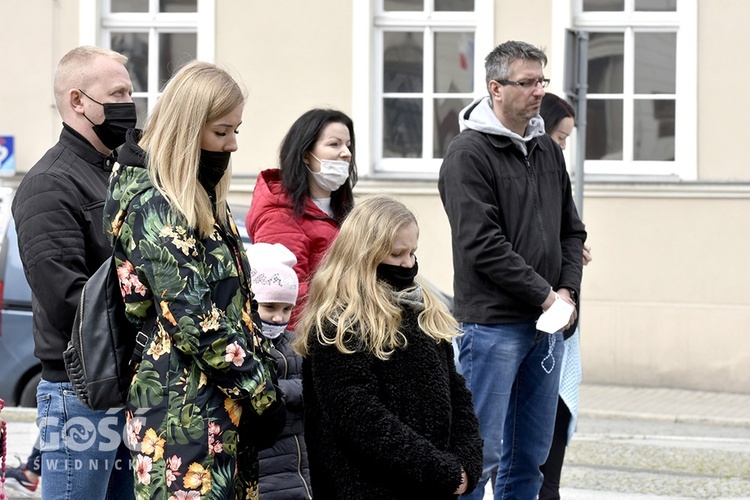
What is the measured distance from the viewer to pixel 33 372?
8.98m

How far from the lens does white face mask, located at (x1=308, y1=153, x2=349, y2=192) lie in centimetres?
518

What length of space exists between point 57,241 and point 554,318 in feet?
6.90

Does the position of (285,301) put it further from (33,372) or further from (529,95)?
(33,372)

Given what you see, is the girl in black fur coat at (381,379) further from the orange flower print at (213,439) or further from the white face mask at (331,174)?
the white face mask at (331,174)

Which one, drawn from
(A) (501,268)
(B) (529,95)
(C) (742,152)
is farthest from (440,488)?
(C) (742,152)

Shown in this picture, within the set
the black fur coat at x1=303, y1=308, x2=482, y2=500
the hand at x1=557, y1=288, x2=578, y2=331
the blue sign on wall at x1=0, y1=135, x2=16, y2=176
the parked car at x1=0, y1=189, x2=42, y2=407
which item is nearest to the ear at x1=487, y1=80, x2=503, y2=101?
the hand at x1=557, y1=288, x2=578, y2=331

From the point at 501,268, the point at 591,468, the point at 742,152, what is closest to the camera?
the point at 501,268

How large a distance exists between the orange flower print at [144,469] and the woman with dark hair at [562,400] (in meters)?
2.76

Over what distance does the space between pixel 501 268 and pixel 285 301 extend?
99 cm

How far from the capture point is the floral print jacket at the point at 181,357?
3361 mm

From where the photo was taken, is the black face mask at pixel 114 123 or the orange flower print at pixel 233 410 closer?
the orange flower print at pixel 233 410

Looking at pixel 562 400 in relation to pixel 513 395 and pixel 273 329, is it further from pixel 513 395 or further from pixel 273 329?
pixel 273 329

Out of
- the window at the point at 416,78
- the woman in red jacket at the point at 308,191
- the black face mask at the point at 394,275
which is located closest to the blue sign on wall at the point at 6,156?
the window at the point at 416,78

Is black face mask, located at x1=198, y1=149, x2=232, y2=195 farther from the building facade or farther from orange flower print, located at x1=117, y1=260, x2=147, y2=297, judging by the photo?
the building facade
